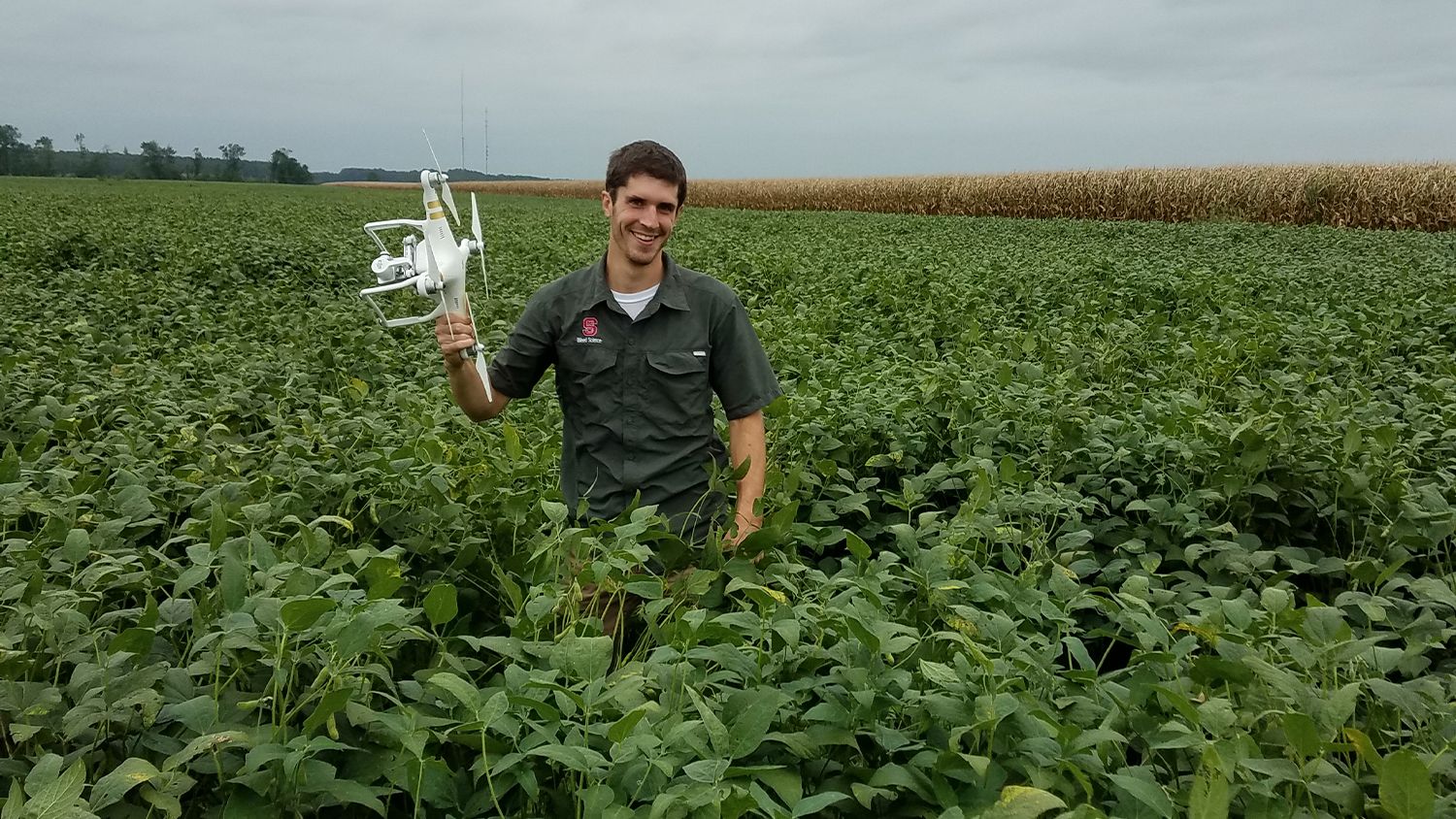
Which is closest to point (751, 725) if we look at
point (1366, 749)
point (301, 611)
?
→ point (301, 611)

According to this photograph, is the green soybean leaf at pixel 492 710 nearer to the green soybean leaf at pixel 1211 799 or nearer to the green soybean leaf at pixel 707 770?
the green soybean leaf at pixel 707 770

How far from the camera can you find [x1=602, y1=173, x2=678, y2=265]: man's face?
2865 millimetres

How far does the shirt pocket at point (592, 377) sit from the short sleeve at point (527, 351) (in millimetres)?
60

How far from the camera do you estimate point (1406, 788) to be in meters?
1.33

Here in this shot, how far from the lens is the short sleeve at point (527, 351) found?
3111 millimetres

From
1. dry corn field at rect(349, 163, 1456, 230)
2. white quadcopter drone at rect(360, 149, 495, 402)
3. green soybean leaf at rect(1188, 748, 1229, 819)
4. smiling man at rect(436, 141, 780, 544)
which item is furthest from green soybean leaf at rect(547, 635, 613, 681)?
dry corn field at rect(349, 163, 1456, 230)

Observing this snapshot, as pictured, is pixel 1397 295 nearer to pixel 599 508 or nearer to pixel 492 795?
pixel 599 508

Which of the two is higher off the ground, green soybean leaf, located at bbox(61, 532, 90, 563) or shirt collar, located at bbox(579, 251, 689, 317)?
shirt collar, located at bbox(579, 251, 689, 317)

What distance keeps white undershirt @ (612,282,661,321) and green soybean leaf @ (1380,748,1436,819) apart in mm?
2271

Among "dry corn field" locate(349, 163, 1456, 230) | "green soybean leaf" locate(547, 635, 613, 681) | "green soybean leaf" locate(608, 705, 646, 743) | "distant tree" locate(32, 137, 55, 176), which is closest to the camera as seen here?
"green soybean leaf" locate(608, 705, 646, 743)

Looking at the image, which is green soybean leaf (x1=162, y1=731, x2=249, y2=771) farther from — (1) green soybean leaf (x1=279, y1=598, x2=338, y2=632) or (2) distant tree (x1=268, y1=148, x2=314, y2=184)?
(2) distant tree (x1=268, y1=148, x2=314, y2=184)

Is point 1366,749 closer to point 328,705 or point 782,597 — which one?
point 782,597

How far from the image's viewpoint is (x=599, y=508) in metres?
3.08

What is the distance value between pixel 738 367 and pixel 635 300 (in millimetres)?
396
